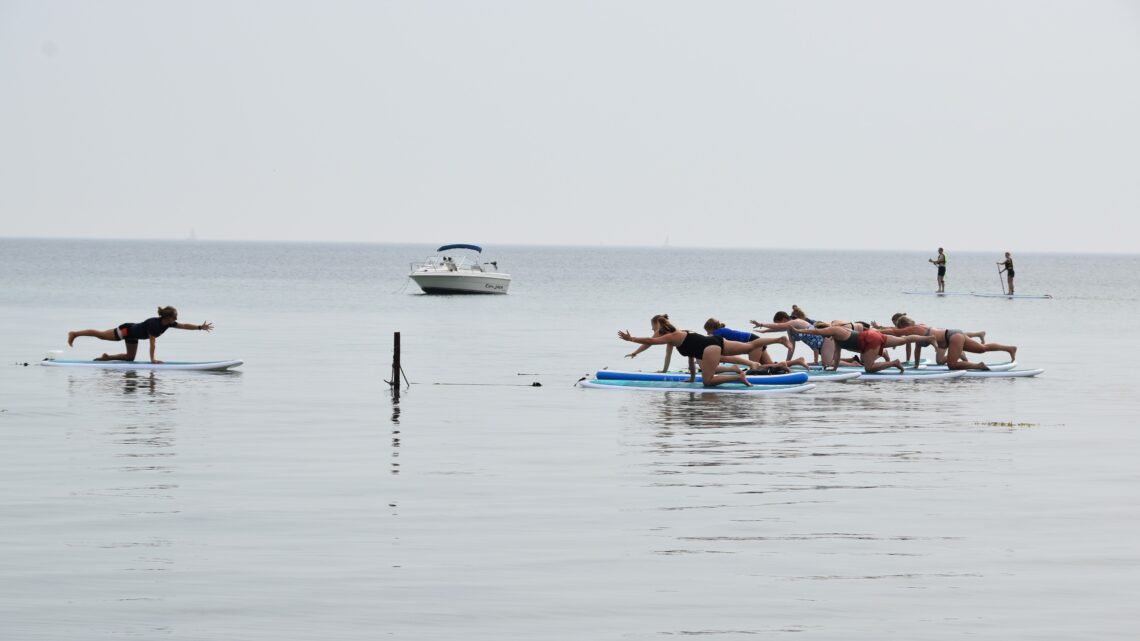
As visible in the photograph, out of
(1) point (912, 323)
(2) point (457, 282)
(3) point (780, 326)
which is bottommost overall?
(3) point (780, 326)

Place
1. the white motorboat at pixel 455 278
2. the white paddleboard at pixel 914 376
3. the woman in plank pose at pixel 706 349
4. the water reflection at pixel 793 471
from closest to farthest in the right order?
the water reflection at pixel 793 471 < the woman in plank pose at pixel 706 349 < the white paddleboard at pixel 914 376 < the white motorboat at pixel 455 278

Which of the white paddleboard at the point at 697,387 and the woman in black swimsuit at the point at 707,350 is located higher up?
the woman in black swimsuit at the point at 707,350

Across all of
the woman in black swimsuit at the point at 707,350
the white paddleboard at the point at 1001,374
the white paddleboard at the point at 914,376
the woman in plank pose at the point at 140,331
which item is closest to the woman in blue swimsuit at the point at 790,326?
the woman in black swimsuit at the point at 707,350

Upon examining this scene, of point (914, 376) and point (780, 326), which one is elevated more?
point (780, 326)

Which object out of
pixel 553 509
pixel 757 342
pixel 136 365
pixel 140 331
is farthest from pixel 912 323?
pixel 553 509

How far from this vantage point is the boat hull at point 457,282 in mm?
79125

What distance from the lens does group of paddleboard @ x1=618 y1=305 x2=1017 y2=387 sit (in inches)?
1092

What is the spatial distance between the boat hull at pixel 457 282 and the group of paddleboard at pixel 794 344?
148ft

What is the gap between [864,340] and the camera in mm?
31625

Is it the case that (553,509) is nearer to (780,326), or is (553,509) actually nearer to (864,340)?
(780,326)

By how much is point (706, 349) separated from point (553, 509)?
1220 cm

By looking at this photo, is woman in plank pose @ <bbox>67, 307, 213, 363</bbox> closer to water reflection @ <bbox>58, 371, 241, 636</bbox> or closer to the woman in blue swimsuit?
water reflection @ <bbox>58, 371, 241, 636</bbox>

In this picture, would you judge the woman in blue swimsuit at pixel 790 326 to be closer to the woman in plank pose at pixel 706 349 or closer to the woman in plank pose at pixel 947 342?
the woman in plank pose at pixel 706 349

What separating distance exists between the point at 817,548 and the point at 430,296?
225 ft
